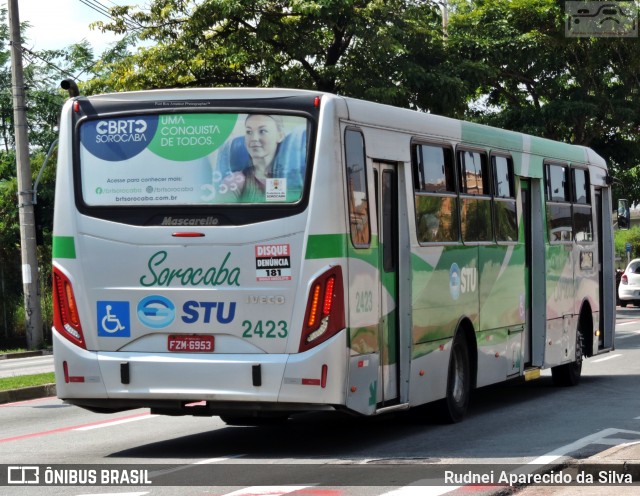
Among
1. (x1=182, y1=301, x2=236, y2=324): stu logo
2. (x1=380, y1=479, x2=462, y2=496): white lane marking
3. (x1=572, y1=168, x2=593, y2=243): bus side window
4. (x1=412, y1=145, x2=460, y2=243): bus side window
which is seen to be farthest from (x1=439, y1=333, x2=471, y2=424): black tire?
(x1=572, y1=168, x2=593, y2=243): bus side window

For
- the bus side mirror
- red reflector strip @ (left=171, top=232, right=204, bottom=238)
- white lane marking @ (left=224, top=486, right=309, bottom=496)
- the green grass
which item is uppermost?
the bus side mirror

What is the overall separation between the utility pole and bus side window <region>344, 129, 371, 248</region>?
2038 cm

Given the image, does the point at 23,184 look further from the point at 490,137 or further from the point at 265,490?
the point at 265,490

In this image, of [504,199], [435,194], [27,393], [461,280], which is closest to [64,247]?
[435,194]

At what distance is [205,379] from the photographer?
34.5 feet

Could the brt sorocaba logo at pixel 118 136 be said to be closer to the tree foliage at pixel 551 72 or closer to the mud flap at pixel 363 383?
the mud flap at pixel 363 383

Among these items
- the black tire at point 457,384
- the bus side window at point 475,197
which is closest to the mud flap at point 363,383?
the black tire at point 457,384

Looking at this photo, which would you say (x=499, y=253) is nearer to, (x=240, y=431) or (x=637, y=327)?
(x=240, y=431)

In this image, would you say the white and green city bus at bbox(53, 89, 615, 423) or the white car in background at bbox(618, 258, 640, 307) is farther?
the white car in background at bbox(618, 258, 640, 307)

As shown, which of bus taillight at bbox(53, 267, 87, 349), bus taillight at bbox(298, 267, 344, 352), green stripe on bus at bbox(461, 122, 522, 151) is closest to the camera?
bus taillight at bbox(298, 267, 344, 352)

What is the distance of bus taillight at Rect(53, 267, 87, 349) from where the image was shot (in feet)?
36.0

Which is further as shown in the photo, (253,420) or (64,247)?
(253,420)

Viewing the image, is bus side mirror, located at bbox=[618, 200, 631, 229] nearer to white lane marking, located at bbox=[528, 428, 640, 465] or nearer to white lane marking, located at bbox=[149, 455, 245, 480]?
white lane marking, located at bbox=[528, 428, 640, 465]

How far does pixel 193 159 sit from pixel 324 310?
5.48 ft
